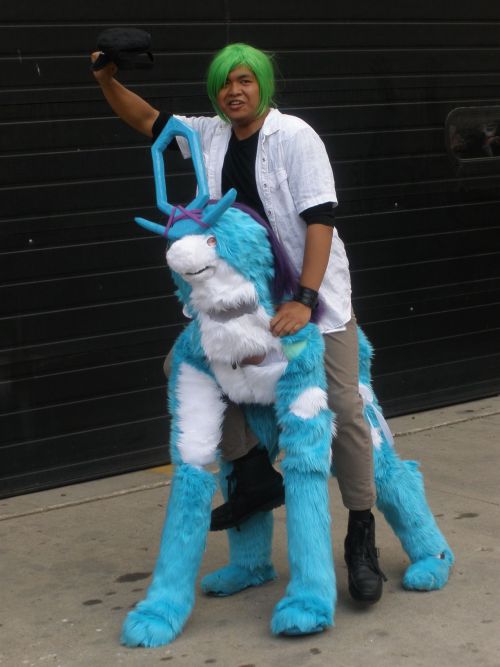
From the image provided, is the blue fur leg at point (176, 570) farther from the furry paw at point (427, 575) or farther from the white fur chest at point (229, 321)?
the furry paw at point (427, 575)

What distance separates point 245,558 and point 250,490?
0.35 metres

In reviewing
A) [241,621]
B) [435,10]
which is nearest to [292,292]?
[241,621]

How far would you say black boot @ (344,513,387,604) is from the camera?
13.7 ft

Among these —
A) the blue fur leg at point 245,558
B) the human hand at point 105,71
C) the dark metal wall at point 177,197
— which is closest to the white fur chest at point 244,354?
the blue fur leg at point 245,558

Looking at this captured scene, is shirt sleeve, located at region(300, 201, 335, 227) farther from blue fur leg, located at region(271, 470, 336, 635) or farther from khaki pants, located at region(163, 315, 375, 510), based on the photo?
blue fur leg, located at region(271, 470, 336, 635)

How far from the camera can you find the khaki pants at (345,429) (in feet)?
13.6

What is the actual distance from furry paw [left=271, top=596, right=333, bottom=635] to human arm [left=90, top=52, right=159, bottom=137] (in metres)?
1.70

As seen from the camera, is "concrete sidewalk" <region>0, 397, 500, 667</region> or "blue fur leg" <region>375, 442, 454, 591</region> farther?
"blue fur leg" <region>375, 442, 454, 591</region>

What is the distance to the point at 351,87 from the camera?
6898mm

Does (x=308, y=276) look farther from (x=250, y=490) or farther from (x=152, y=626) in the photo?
(x=152, y=626)

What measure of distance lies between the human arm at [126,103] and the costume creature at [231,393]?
0.57 feet

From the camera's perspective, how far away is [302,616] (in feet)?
12.9

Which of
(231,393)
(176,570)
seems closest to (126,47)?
(231,393)

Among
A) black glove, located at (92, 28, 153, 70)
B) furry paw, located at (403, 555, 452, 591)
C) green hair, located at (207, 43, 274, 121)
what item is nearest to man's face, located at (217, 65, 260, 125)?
green hair, located at (207, 43, 274, 121)
